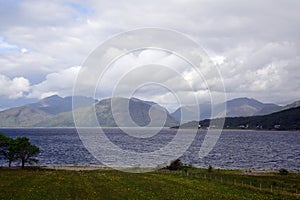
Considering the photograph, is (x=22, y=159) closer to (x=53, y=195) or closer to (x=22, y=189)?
(x=22, y=189)

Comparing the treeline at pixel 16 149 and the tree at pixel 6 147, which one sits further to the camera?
the tree at pixel 6 147

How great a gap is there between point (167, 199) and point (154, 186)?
501 inches

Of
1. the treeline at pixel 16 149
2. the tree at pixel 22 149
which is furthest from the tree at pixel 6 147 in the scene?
the tree at pixel 22 149

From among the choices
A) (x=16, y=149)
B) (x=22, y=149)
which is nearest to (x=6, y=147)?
(x=16, y=149)

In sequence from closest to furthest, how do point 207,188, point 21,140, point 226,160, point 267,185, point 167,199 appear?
1. point 167,199
2. point 207,188
3. point 267,185
4. point 21,140
5. point 226,160

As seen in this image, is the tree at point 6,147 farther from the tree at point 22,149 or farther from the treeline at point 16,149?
the tree at point 22,149

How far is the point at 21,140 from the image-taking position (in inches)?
3797

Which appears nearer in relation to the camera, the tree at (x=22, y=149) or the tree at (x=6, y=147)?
the tree at (x=22, y=149)

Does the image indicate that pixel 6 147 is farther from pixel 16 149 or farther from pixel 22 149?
pixel 22 149

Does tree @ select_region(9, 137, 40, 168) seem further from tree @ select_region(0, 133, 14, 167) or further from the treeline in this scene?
tree @ select_region(0, 133, 14, 167)

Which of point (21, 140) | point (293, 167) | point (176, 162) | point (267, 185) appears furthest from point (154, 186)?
point (293, 167)

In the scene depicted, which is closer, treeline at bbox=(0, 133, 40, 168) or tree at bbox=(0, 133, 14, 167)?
treeline at bbox=(0, 133, 40, 168)

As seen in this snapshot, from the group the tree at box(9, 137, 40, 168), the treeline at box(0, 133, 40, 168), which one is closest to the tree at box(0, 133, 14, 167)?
the treeline at box(0, 133, 40, 168)

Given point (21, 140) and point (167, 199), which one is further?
point (21, 140)
